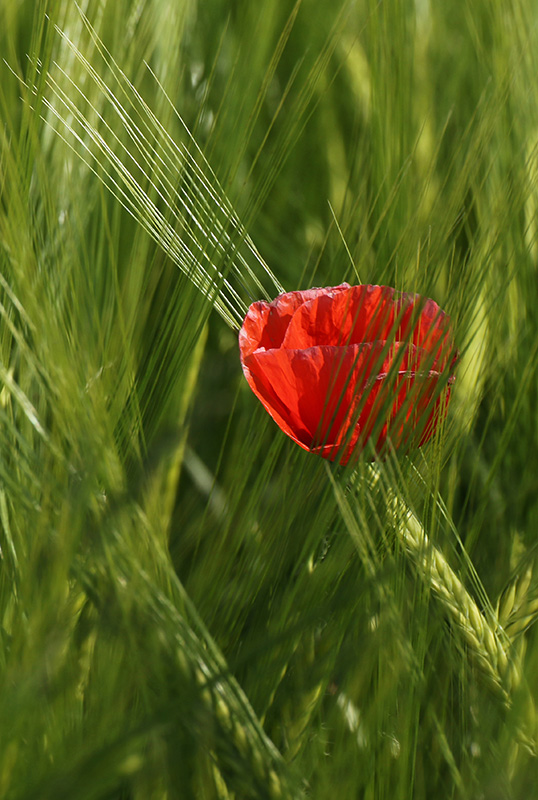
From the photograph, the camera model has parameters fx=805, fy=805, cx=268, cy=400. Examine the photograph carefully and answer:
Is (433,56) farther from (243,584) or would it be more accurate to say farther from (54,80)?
(243,584)

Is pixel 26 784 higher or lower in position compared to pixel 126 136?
lower

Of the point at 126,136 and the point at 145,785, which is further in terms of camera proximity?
the point at 126,136

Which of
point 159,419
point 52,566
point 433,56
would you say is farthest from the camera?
point 433,56

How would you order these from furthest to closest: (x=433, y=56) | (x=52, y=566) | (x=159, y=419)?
(x=433, y=56)
(x=159, y=419)
(x=52, y=566)

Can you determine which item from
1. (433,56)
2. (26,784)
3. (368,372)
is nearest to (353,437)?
(368,372)
